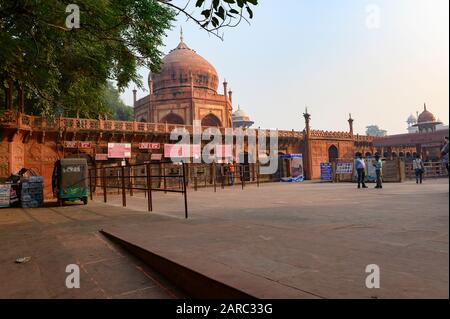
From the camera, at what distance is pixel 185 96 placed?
2928 centimetres

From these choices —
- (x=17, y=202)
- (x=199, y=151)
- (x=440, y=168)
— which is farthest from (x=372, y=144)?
(x=17, y=202)

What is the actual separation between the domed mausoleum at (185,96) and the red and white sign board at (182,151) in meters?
6.56

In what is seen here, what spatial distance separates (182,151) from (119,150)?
4153mm

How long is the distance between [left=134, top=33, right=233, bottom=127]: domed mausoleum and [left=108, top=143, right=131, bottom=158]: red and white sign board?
28.3 feet

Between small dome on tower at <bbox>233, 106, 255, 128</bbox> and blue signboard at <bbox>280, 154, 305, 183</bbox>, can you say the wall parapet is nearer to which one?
blue signboard at <bbox>280, 154, 305, 183</bbox>

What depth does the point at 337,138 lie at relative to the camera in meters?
31.4

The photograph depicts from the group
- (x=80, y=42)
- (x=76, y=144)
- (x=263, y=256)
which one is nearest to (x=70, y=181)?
(x=80, y=42)

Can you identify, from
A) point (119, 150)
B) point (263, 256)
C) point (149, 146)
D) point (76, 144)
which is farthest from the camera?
point (149, 146)

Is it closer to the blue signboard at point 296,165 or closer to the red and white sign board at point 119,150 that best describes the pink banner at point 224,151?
the blue signboard at point 296,165

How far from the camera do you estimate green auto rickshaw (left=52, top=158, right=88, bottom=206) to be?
1009 centimetres

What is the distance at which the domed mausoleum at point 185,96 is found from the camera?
29266 millimetres

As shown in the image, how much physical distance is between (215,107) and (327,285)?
29350mm

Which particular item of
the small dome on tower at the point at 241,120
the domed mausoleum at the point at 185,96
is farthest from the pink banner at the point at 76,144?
the small dome on tower at the point at 241,120

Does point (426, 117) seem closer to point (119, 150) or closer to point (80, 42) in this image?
point (119, 150)
